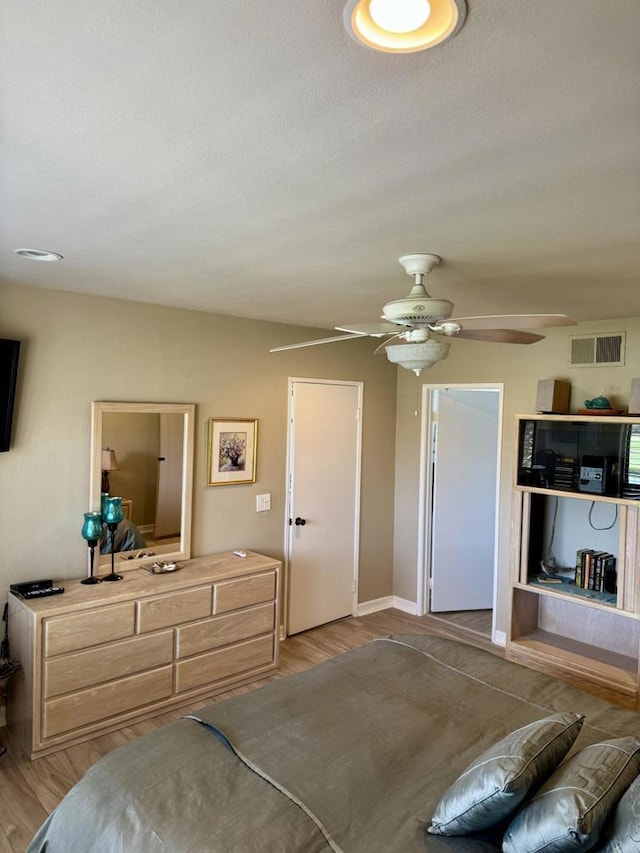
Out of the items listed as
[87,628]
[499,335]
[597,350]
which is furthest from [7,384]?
[597,350]

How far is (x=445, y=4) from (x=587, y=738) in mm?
2363

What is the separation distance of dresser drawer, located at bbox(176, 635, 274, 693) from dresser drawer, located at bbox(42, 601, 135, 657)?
1.64ft

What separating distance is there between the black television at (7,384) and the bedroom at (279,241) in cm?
13

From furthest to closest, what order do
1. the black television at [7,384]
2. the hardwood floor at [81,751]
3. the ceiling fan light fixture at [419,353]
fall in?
the black television at [7,384]
the hardwood floor at [81,751]
the ceiling fan light fixture at [419,353]

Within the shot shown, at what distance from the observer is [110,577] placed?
3.51 meters

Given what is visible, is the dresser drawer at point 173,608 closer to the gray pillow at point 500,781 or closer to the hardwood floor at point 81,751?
the hardwood floor at point 81,751

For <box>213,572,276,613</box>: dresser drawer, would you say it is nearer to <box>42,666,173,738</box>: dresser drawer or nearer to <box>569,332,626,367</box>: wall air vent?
<box>42,666,173,738</box>: dresser drawer

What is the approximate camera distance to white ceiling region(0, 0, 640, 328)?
101 cm

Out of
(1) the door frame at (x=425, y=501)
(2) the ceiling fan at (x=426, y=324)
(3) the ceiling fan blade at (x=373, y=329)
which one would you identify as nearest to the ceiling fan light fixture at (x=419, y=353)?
(2) the ceiling fan at (x=426, y=324)

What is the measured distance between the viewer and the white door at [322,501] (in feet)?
15.4

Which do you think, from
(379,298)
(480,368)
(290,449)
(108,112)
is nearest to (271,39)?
(108,112)

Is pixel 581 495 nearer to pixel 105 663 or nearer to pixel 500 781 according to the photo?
pixel 500 781

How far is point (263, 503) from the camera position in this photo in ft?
14.7

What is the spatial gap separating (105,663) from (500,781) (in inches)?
92.5
